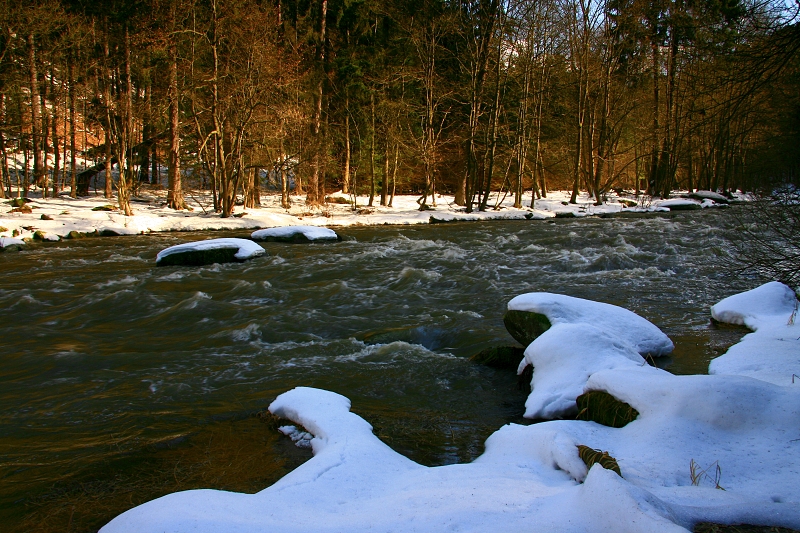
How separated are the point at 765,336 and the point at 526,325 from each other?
8.66ft

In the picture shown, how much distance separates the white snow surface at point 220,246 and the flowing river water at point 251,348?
0.36 metres

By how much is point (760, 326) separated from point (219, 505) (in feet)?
21.3

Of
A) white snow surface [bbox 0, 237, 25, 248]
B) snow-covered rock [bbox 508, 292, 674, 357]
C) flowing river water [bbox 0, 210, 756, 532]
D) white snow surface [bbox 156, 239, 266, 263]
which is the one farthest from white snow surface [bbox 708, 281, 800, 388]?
white snow surface [bbox 0, 237, 25, 248]

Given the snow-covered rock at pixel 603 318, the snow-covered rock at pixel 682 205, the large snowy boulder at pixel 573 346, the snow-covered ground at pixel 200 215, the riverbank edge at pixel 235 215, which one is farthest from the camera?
the snow-covered rock at pixel 682 205

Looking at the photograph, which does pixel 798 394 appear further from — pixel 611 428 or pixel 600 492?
pixel 600 492

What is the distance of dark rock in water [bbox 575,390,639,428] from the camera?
153 inches

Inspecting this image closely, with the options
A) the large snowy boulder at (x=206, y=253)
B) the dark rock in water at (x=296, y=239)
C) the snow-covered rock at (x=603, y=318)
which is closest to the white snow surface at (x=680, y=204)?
the dark rock in water at (x=296, y=239)

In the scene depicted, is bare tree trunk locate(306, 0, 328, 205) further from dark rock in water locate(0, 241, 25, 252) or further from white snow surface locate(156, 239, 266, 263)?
dark rock in water locate(0, 241, 25, 252)

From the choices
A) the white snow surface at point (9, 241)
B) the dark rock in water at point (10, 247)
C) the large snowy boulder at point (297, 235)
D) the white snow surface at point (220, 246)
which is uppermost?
the large snowy boulder at point (297, 235)

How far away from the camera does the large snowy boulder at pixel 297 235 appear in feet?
55.3

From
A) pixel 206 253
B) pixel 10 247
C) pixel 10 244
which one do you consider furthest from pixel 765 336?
pixel 10 244

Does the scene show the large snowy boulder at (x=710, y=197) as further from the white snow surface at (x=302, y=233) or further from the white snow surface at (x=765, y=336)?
the white snow surface at (x=765, y=336)

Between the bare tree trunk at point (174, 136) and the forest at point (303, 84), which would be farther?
the bare tree trunk at point (174, 136)

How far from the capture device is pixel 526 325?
20.6 ft
